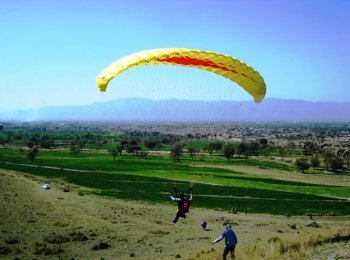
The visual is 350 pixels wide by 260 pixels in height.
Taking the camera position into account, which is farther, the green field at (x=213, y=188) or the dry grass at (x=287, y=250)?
the green field at (x=213, y=188)

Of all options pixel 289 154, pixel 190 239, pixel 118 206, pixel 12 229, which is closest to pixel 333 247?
pixel 190 239

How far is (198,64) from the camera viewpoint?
20.8 metres

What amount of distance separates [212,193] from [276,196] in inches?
352

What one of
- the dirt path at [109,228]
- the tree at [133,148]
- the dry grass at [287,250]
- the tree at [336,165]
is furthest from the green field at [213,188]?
the tree at [133,148]

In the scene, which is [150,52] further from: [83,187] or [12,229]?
[83,187]

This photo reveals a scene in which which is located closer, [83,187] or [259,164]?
[83,187]

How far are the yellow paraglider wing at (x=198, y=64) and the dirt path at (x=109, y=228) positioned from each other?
887 centimetres

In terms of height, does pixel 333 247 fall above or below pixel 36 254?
above

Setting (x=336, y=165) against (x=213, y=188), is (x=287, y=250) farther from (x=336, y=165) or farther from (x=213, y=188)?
(x=336, y=165)

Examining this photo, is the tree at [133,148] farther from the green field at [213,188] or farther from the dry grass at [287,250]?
the dry grass at [287,250]

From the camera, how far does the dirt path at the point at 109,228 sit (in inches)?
997

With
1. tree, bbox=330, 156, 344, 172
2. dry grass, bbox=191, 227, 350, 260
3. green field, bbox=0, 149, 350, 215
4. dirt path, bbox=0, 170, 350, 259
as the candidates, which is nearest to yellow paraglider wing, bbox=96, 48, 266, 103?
dry grass, bbox=191, 227, 350, 260

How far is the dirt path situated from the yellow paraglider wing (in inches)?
349

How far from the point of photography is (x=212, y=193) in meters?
57.8
